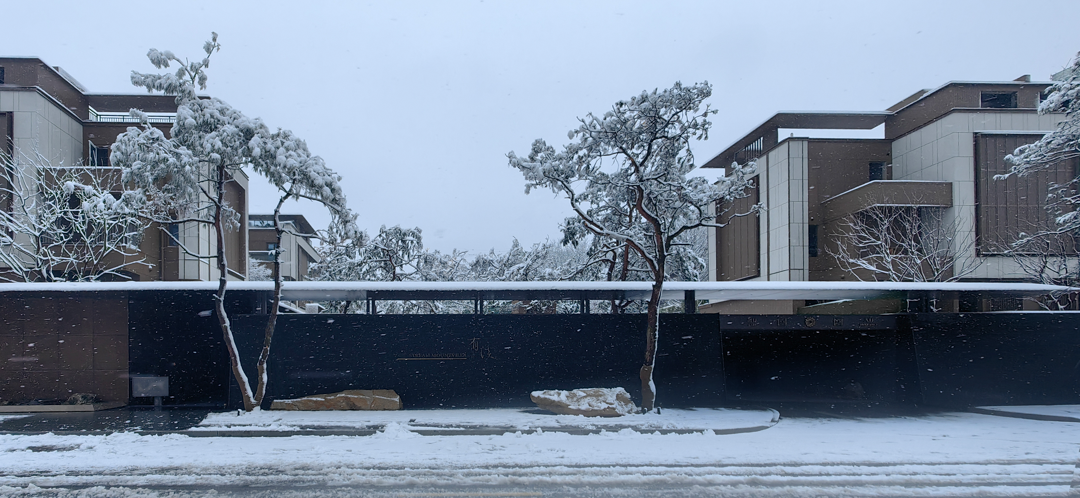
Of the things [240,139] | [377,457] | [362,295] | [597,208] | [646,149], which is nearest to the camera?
[377,457]

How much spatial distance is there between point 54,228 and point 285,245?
29792mm

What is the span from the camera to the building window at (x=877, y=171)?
3069cm

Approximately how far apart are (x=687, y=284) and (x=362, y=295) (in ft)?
23.4

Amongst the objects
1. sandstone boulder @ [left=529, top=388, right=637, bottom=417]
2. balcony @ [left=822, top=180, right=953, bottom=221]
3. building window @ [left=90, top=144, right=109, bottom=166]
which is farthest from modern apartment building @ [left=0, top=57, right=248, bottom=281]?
balcony @ [left=822, top=180, right=953, bottom=221]

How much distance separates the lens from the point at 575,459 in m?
9.21

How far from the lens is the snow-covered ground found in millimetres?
7836

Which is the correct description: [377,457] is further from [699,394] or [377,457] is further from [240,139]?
[699,394]

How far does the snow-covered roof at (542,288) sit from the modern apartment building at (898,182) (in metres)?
12.1

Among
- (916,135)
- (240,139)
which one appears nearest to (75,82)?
(240,139)

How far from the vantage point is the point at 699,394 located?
15.2 m

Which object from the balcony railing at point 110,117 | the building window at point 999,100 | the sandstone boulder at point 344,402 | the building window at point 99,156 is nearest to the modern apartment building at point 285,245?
the balcony railing at point 110,117

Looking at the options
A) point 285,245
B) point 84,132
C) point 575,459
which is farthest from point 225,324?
point 285,245

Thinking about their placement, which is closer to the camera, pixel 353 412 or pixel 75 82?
pixel 353 412

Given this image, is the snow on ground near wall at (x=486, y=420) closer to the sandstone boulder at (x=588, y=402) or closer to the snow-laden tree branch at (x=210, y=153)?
the sandstone boulder at (x=588, y=402)
